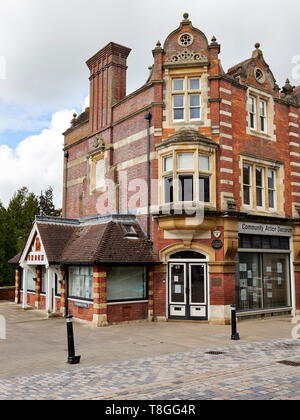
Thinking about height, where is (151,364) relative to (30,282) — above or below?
below

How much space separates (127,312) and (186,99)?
919 cm

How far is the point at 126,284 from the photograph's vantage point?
16.2 metres

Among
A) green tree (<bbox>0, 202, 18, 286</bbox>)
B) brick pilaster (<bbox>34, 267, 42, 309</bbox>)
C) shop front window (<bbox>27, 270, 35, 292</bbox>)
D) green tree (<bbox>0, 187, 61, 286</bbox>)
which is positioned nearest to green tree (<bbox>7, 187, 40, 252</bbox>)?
green tree (<bbox>0, 187, 61, 286</bbox>)

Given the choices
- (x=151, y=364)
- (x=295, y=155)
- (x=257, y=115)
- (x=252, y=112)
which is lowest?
(x=151, y=364)

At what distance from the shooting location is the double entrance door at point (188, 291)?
16.0m

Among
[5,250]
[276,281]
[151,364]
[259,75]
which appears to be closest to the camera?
[151,364]

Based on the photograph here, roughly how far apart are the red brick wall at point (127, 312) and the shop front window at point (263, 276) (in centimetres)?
402

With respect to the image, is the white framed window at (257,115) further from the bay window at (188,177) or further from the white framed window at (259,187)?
the bay window at (188,177)

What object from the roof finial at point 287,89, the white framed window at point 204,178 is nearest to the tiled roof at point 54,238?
the white framed window at point 204,178

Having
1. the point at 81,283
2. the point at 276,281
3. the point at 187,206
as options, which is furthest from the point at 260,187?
Answer: the point at 81,283

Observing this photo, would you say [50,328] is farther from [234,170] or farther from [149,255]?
[234,170]

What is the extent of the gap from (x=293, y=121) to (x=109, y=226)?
10.8m

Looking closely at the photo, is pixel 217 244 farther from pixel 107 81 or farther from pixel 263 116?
pixel 107 81
